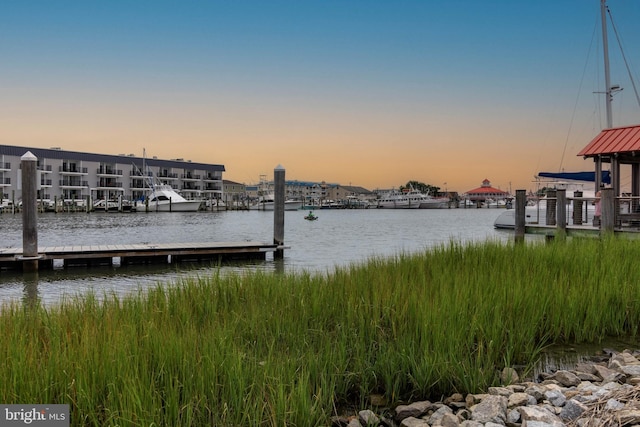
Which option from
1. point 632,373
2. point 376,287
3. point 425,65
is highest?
point 425,65

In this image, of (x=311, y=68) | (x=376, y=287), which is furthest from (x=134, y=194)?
(x=376, y=287)

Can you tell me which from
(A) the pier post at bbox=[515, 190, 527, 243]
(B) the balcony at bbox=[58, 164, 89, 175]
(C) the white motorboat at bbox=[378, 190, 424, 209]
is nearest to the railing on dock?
(A) the pier post at bbox=[515, 190, 527, 243]

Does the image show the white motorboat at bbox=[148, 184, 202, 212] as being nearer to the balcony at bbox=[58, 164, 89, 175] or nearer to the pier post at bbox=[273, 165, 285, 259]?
the balcony at bbox=[58, 164, 89, 175]

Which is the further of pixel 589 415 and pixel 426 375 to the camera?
pixel 426 375

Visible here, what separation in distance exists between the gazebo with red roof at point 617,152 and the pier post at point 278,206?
1112 cm

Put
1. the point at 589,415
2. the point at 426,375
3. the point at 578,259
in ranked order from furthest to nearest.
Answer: the point at 578,259
the point at 426,375
the point at 589,415

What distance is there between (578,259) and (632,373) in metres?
5.11

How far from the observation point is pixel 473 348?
17.1 ft

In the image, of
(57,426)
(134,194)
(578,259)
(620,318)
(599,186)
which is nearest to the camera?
(57,426)

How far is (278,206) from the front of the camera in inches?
739

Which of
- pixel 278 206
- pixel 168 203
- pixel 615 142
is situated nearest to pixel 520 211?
pixel 615 142

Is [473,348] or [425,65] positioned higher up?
[425,65]

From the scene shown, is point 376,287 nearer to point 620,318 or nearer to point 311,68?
point 620,318

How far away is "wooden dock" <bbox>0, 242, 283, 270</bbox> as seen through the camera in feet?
50.8
